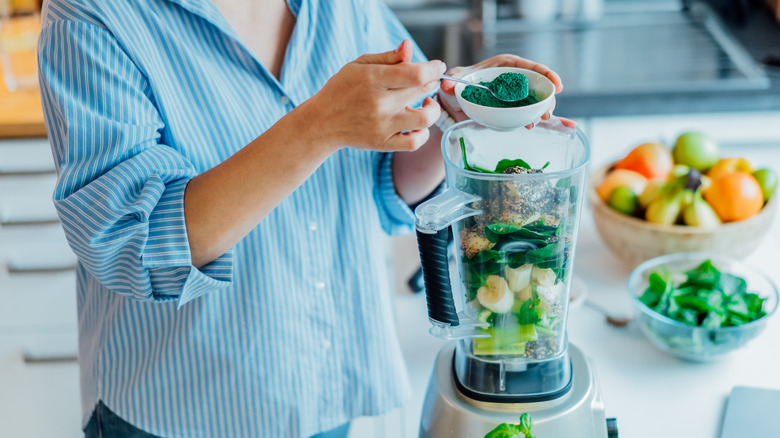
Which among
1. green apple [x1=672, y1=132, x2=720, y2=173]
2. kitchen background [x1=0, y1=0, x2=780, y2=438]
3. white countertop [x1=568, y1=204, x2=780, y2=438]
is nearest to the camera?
white countertop [x1=568, y1=204, x2=780, y2=438]

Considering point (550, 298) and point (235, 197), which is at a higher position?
point (235, 197)

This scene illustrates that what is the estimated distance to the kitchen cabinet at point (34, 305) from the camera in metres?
1.61

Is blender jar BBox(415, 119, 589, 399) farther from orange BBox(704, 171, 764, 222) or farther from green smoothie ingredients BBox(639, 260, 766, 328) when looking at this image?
orange BBox(704, 171, 764, 222)

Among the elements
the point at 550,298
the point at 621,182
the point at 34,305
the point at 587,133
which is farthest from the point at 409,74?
the point at 34,305

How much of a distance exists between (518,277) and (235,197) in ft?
0.95

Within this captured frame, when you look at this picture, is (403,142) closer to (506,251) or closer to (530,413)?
(506,251)

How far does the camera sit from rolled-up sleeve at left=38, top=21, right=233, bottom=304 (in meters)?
0.73

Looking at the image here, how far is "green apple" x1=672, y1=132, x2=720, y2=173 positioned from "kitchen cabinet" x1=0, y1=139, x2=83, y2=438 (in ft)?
4.20

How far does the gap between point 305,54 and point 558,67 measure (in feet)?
3.38

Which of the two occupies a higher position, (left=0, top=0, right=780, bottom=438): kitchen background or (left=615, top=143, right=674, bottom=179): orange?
(left=615, top=143, right=674, bottom=179): orange

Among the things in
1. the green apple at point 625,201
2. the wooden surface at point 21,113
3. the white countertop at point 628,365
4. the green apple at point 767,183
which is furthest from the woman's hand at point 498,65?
the wooden surface at point 21,113

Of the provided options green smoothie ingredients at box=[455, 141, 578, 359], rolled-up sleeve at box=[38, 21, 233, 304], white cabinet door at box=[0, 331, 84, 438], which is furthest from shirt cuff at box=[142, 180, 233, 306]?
white cabinet door at box=[0, 331, 84, 438]

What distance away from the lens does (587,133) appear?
5.56 feet

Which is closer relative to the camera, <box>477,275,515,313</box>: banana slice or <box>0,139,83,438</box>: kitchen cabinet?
<box>477,275,515,313</box>: banana slice
